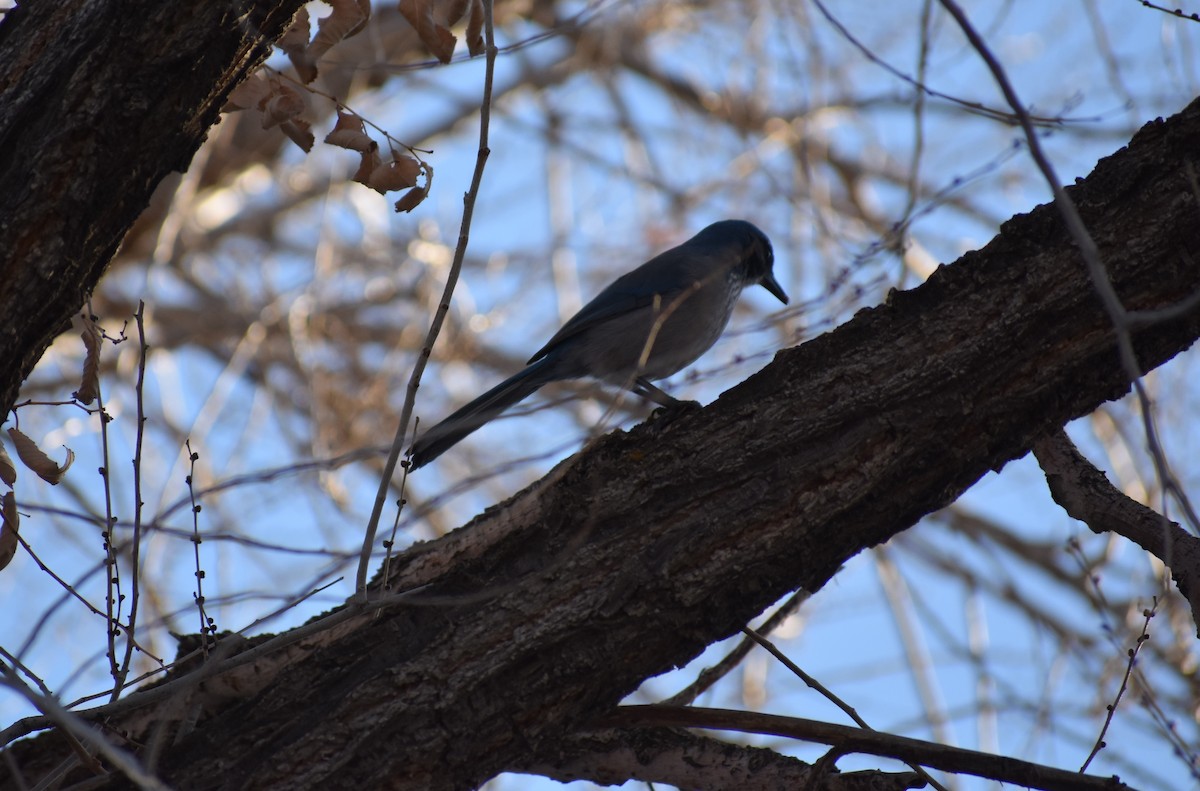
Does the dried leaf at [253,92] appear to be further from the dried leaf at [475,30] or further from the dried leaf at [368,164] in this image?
the dried leaf at [475,30]

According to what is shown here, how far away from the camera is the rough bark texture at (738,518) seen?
2588 mm

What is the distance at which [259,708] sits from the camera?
2691 millimetres

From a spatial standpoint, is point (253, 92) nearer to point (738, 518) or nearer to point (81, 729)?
point (738, 518)

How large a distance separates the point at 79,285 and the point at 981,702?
539 centimetres

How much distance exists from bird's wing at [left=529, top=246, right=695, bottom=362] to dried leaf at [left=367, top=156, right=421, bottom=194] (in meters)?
2.18

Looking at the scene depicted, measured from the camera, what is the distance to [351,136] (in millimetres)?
3016

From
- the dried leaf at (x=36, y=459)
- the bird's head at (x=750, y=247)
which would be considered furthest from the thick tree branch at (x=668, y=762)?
the bird's head at (x=750, y=247)

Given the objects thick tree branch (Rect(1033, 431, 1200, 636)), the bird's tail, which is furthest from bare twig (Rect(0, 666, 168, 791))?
thick tree branch (Rect(1033, 431, 1200, 636))

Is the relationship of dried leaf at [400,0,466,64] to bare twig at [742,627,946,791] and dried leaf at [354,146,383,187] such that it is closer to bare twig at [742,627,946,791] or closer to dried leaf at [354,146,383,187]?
dried leaf at [354,146,383,187]

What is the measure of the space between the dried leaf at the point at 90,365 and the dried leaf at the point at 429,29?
113cm

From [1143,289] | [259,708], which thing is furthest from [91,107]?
[1143,289]

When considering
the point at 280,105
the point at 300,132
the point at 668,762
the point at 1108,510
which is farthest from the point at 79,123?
the point at 1108,510

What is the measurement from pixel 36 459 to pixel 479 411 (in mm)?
1984

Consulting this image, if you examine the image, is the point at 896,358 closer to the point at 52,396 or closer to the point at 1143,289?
the point at 1143,289
